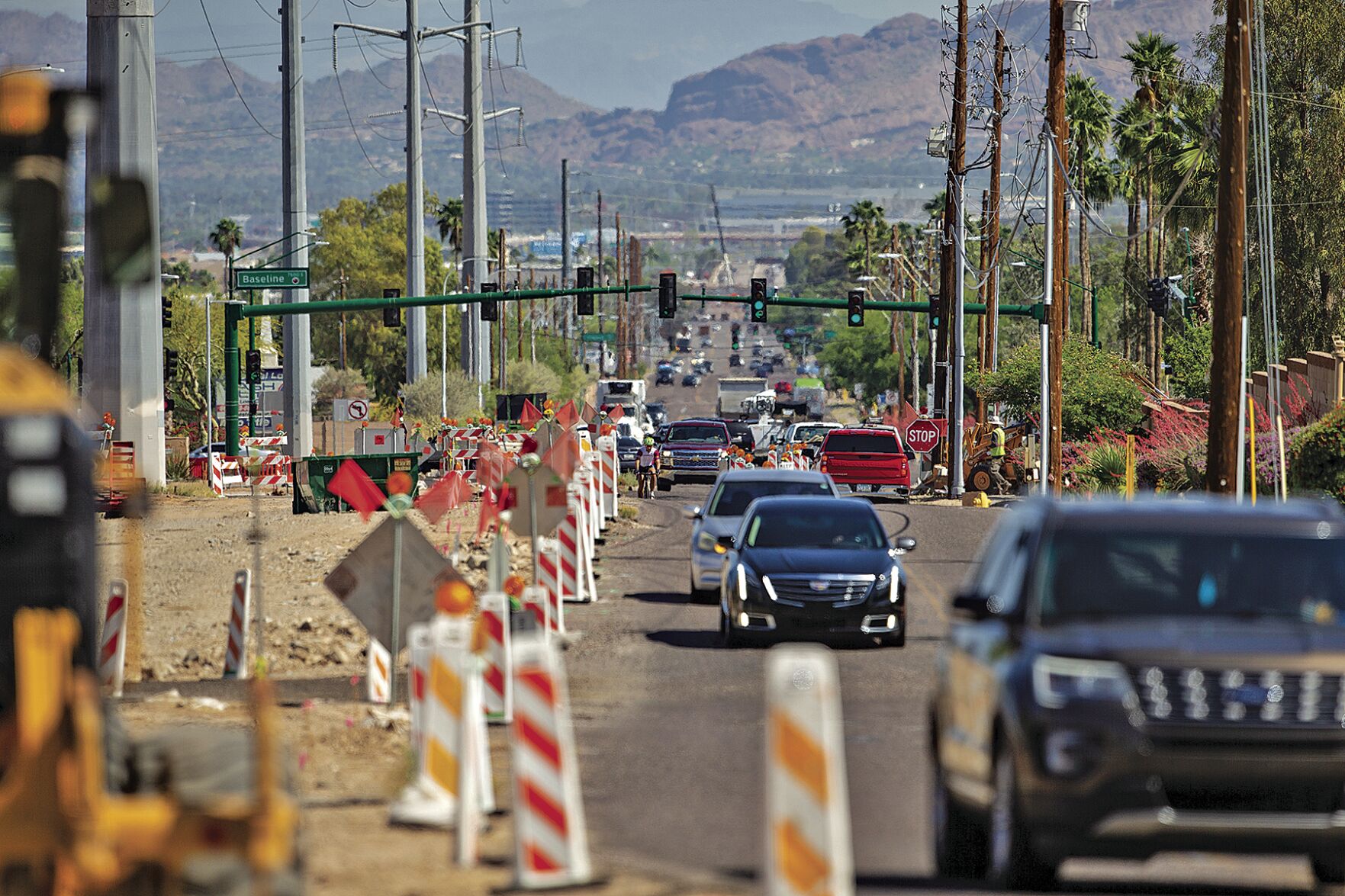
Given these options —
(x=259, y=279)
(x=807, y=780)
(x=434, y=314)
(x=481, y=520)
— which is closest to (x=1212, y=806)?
(x=807, y=780)

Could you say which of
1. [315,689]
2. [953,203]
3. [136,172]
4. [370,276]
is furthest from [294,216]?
[370,276]

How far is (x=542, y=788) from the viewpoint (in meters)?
9.73

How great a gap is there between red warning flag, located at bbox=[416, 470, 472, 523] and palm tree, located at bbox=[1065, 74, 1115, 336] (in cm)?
6032

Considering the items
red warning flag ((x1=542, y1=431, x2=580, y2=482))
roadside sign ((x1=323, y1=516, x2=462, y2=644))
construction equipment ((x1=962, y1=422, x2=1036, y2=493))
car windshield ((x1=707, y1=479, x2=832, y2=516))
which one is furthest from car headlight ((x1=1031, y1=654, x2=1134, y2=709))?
construction equipment ((x1=962, y1=422, x2=1036, y2=493))

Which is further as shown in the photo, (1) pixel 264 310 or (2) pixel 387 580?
(1) pixel 264 310

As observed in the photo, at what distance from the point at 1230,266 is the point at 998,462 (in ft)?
102

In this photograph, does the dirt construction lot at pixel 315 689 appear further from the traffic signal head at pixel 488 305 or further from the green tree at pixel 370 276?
the green tree at pixel 370 276

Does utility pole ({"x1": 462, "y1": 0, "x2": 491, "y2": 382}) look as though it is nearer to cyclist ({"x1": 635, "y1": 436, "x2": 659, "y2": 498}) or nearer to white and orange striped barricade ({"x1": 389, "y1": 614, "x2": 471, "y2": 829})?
cyclist ({"x1": 635, "y1": 436, "x2": 659, "y2": 498})

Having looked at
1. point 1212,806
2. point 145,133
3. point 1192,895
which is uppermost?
point 145,133

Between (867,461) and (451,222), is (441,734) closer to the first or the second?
(867,461)

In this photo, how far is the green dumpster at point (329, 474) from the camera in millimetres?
39906

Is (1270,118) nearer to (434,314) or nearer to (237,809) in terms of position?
(237,809)

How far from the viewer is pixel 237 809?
279 inches

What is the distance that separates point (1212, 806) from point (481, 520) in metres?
22.1
